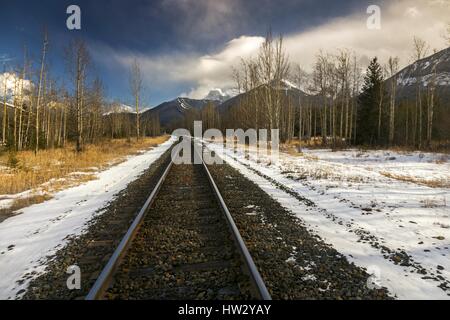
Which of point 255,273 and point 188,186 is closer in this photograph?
point 255,273

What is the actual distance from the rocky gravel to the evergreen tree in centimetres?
3230

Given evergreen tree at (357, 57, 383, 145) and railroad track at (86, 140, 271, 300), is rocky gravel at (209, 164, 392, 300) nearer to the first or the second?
railroad track at (86, 140, 271, 300)

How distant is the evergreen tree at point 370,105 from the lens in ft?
108

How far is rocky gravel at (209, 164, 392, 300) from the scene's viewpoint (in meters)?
2.98

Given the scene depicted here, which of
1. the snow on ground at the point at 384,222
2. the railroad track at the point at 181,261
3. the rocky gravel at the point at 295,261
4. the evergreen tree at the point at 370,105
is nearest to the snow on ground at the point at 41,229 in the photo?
the railroad track at the point at 181,261

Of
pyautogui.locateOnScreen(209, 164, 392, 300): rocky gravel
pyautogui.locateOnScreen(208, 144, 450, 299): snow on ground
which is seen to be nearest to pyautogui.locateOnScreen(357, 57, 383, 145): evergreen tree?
pyautogui.locateOnScreen(208, 144, 450, 299): snow on ground

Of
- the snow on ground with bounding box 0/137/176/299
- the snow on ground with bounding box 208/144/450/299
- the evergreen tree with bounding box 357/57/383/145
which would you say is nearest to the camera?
the snow on ground with bounding box 208/144/450/299

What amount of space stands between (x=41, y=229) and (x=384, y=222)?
7259 millimetres

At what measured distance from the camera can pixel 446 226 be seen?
5156 millimetres

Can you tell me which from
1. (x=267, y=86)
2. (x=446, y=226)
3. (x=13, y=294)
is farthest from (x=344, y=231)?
(x=267, y=86)

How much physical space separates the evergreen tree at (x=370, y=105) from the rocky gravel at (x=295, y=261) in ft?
106

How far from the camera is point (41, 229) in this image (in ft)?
17.7

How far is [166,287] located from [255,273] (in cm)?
108
